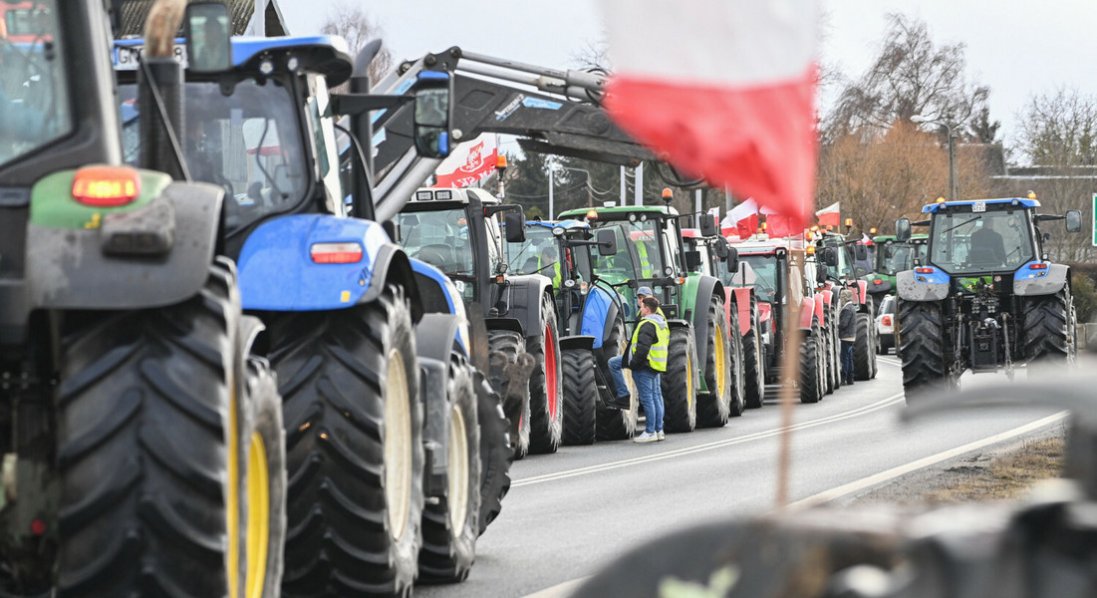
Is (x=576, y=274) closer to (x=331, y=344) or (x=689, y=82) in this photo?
(x=331, y=344)

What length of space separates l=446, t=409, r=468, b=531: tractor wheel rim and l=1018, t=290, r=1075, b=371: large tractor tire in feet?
47.9

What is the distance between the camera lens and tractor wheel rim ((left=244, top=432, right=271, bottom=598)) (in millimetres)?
6145

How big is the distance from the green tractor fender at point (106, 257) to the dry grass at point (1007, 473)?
6470mm

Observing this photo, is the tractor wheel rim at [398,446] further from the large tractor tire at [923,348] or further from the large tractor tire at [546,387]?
the large tractor tire at [923,348]

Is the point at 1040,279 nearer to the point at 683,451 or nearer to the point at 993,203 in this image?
the point at 993,203

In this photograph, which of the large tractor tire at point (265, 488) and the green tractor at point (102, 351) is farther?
the large tractor tire at point (265, 488)

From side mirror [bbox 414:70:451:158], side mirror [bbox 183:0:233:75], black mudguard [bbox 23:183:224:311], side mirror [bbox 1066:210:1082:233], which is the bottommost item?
side mirror [bbox 1066:210:1082:233]

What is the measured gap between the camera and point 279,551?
6.31 meters

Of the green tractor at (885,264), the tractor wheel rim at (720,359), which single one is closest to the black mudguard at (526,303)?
the tractor wheel rim at (720,359)

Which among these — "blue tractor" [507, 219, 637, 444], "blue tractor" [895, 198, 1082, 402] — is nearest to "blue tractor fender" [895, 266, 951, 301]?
"blue tractor" [895, 198, 1082, 402]

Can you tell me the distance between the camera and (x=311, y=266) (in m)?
7.23

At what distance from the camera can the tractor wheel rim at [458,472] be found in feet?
29.9

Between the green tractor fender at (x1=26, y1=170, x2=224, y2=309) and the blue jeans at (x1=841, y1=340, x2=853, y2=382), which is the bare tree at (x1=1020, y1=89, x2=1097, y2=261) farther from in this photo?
the green tractor fender at (x1=26, y1=170, x2=224, y2=309)

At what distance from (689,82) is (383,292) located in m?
4.77
